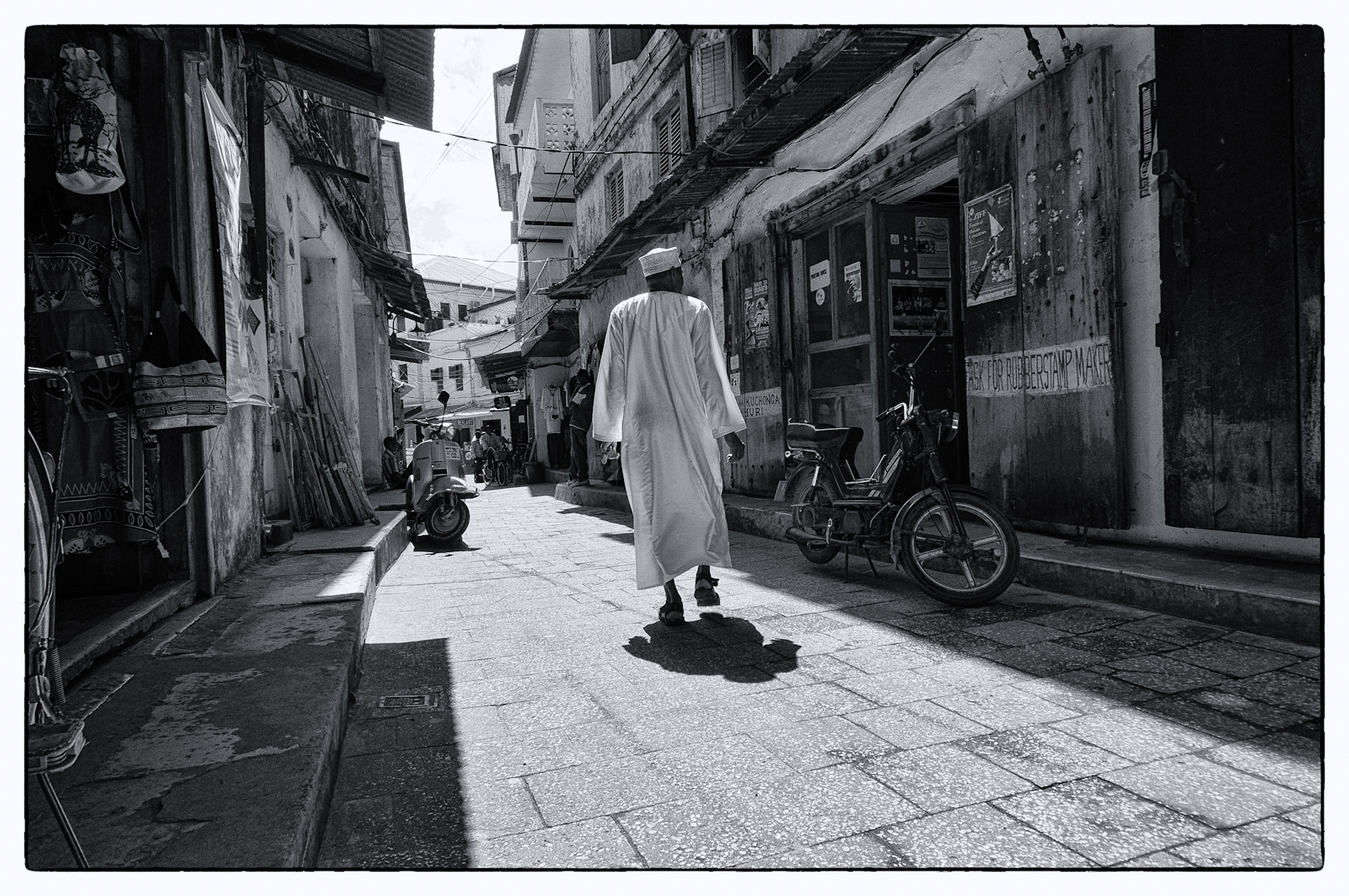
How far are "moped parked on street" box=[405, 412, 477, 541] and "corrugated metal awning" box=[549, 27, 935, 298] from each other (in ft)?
12.0

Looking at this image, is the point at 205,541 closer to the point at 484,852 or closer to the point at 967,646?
the point at 484,852

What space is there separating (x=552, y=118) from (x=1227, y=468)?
15157 mm

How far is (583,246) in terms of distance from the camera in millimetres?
16438

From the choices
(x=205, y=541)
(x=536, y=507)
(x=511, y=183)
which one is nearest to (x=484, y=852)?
(x=205, y=541)

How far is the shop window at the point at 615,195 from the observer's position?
1427 cm

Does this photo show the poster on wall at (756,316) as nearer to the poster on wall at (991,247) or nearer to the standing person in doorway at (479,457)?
the poster on wall at (991,247)

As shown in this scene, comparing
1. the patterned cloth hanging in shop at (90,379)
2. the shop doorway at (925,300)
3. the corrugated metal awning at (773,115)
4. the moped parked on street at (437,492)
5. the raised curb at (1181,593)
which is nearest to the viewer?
the raised curb at (1181,593)

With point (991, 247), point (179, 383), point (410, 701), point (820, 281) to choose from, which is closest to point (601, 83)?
→ point (820, 281)

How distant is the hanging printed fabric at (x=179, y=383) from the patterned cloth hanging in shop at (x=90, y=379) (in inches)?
4.5

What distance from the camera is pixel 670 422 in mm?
4051

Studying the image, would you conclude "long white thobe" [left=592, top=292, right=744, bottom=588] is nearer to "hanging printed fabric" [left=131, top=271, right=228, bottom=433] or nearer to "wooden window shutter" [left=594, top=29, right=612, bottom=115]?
"hanging printed fabric" [left=131, top=271, right=228, bottom=433]

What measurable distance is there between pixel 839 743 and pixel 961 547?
1.93 m

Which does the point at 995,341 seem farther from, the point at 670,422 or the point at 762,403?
the point at 762,403

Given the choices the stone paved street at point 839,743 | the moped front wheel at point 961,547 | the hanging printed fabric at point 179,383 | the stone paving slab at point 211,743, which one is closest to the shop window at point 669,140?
the moped front wheel at point 961,547
